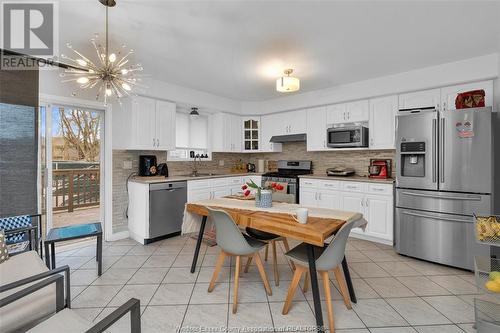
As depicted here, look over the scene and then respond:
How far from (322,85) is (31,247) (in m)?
4.43

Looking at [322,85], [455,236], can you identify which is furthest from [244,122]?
[455,236]

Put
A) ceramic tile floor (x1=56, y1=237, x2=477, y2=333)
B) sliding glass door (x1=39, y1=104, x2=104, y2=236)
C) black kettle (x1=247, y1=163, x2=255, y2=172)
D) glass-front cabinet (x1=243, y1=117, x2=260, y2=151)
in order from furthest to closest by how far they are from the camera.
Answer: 1. black kettle (x1=247, y1=163, x2=255, y2=172)
2. glass-front cabinet (x1=243, y1=117, x2=260, y2=151)
3. sliding glass door (x1=39, y1=104, x2=104, y2=236)
4. ceramic tile floor (x1=56, y1=237, x2=477, y2=333)

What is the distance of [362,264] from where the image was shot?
2.88 m

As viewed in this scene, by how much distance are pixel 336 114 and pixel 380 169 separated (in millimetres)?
1212

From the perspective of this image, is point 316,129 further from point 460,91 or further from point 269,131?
point 460,91

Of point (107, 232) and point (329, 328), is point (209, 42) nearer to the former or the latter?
point (329, 328)

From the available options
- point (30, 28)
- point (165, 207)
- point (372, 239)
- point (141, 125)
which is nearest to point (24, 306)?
point (165, 207)

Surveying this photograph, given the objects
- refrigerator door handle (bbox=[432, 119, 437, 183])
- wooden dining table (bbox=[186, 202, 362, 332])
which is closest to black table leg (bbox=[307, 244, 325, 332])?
wooden dining table (bbox=[186, 202, 362, 332])

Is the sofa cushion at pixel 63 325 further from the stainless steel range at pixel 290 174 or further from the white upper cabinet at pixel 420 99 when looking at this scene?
the white upper cabinet at pixel 420 99

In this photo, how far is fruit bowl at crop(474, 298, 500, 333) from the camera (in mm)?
1556

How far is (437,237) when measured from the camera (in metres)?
2.84

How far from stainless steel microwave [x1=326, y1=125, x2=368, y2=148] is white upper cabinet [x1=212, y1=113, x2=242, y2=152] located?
2007mm

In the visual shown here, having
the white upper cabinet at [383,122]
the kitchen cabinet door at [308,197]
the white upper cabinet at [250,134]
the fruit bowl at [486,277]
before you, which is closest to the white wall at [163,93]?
the white upper cabinet at [250,134]

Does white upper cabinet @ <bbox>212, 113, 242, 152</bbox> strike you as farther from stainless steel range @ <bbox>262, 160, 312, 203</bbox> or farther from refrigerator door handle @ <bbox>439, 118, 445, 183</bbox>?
refrigerator door handle @ <bbox>439, 118, 445, 183</bbox>
